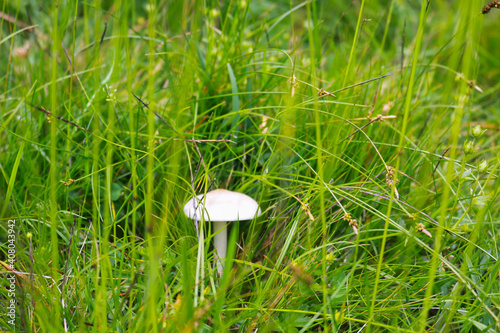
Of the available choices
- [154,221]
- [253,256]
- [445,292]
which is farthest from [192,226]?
[445,292]

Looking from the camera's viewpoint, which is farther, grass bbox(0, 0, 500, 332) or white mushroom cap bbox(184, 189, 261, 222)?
white mushroom cap bbox(184, 189, 261, 222)

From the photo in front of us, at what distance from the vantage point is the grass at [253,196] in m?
1.03

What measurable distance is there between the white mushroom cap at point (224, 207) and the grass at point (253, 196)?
53 mm

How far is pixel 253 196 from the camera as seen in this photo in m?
1.54

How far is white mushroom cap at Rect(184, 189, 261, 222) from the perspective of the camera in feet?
4.14

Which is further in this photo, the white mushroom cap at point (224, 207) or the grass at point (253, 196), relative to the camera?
the white mushroom cap at point (224, 207)

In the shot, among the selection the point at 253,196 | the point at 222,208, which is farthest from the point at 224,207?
the point at 253,196

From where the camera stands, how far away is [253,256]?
143 cm

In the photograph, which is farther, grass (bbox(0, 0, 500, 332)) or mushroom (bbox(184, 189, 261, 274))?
mushroom (bbox(184, 189, 261, 274))

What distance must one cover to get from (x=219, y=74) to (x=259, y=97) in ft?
0.72

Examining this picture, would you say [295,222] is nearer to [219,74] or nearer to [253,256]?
[253,256]

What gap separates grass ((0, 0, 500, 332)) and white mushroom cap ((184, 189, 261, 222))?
53 mm

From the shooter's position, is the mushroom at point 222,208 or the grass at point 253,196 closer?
the grass at point 253,196

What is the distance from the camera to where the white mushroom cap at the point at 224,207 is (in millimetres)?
1261
